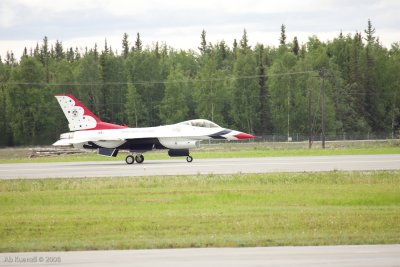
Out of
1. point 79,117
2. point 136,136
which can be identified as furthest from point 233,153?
point 79,117

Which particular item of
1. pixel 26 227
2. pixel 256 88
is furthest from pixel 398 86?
pixel 26 227

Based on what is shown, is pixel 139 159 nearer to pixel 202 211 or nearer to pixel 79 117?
pixel 79 117

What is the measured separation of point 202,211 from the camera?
60.0ft

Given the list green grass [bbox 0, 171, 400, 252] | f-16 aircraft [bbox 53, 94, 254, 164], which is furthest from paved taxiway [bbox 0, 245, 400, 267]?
f-16 aircraft [bbox 53, 94, 254, 164]

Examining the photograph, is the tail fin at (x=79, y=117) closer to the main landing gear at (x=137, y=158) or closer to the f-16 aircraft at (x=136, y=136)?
the f-16 aircraft at (x=136, y=136)

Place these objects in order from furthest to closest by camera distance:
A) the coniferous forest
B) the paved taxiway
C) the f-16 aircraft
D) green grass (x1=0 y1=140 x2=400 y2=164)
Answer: the coniferous forest
green grass (x1=0 y1=140 x2=400 y2=164)
the f-16 aircraft
the paved taxiway

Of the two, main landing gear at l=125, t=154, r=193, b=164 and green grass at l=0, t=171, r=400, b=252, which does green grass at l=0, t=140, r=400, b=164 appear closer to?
main landing gear at l=125, t=154, r=193, b=164

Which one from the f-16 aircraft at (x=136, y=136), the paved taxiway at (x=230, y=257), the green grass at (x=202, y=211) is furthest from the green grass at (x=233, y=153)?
the paved taxiway at (x=230, y=257)

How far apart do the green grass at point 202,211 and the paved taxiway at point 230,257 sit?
2.07 ft

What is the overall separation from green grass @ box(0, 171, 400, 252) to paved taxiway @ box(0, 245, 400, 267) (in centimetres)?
63

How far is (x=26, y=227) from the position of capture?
16297mm

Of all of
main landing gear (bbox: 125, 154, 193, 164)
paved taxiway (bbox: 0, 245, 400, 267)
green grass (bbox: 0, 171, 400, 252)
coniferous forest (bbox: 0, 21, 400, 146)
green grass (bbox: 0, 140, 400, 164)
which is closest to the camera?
paved taxiway (bbox: 0, 245, 400, 267)

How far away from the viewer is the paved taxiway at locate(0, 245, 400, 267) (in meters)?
11.1

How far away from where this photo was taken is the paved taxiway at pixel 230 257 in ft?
36.6
